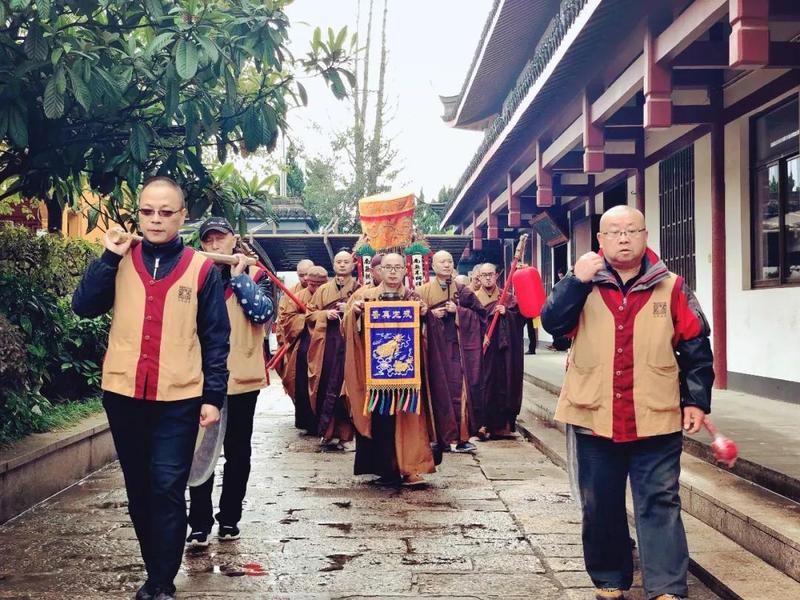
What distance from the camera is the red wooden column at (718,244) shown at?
32.5ft

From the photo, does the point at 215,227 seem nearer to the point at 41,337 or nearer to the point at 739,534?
the point at 41,337

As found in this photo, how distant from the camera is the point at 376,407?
699cm

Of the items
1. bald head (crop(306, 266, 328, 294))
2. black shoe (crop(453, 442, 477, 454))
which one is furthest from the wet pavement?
bald head (crop(306, 266, 328, 294))

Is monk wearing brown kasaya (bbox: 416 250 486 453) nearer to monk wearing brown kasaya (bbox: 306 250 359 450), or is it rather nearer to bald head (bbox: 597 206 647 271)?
monk wearing brown kasaya (bbox: 306 250 359 450)

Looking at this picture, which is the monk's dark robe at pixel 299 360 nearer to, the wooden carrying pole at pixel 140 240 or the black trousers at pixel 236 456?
the black trousers at pixel 236 456

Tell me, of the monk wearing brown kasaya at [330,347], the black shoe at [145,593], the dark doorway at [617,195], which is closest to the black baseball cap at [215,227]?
the black shoe at [145,593]

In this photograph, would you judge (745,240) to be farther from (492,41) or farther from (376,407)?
(492,41)

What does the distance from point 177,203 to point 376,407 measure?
3.17 meters

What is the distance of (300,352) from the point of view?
33.4ft

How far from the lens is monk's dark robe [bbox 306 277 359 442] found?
8.93m

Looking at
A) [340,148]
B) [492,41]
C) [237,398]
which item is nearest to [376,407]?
[237,398]

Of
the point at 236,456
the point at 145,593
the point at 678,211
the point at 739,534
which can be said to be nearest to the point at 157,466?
the point at 145,593

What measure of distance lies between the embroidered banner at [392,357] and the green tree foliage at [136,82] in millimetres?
1515

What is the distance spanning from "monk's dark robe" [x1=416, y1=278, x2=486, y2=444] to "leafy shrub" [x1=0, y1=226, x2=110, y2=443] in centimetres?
284
